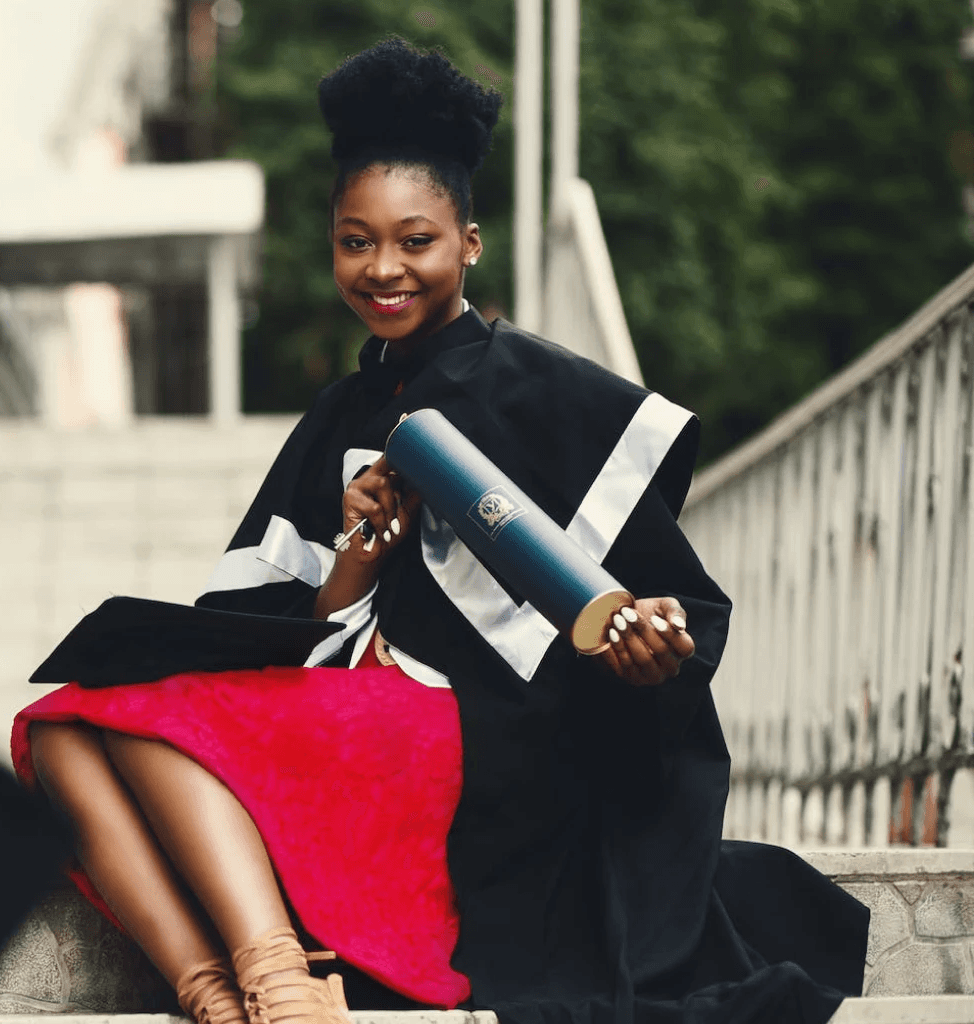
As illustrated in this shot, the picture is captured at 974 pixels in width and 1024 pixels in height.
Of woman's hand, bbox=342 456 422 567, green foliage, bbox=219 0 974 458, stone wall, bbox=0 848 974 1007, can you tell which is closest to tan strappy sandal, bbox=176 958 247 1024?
stone wall, bbox=0 848 974 1007

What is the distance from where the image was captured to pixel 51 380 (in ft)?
56.0

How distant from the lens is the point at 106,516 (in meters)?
6.74

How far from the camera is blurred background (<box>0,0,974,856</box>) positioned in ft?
38.6

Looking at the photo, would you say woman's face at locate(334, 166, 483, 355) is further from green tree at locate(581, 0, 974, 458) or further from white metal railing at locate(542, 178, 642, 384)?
green tree at locate(581, 0, 974, 458)

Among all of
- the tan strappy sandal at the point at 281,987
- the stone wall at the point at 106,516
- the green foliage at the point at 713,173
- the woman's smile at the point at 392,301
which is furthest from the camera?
the green foliage at the point at 713,173

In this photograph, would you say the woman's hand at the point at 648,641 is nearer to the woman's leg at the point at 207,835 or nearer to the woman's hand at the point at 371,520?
the woman's hand at the point at 371,520

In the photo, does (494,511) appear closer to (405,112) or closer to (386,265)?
(386,265)

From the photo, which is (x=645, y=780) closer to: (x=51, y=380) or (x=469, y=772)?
(x=469, y=772)

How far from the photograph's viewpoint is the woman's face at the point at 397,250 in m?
2.55

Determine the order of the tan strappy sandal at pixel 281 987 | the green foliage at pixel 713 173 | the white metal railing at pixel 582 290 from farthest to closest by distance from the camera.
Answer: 1. the green foliage at pixel 713 173
2. the white metal railing at pixel 582 290
3. the tan strappy sandal at pixel 281 987

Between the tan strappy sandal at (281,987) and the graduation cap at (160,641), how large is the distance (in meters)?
0.39

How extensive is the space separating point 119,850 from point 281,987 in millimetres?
326

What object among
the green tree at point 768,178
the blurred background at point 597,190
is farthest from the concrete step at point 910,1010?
the green tree at point 768,178

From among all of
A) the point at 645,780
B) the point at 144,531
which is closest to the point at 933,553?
the point at 645,780
